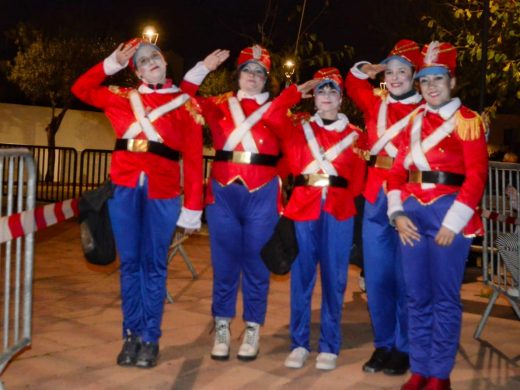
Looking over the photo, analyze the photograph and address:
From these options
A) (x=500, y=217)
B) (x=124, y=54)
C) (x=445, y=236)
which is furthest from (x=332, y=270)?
(x=124, y=54)

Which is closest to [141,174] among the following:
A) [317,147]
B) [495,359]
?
[317,147]

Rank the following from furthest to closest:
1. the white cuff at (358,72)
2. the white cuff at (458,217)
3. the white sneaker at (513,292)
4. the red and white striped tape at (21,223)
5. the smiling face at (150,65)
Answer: the white sneaker at (513,292), the white cuff at (358,72), the smiling face at (150,65), the white cuff at (458,217), the red and white striped tape at (21,223)

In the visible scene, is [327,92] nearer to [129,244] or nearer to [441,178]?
[441,178]

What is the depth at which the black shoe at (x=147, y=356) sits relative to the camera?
479cm

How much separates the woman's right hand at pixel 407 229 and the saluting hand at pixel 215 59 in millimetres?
1639

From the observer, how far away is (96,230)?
4.94 meters

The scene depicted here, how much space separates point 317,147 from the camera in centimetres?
499

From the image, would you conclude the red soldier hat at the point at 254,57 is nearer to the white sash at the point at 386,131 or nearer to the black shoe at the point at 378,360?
the white sash at the point at 386,131

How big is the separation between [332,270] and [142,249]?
1230 mm

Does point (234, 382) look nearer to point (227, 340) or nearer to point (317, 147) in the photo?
point (227, 340)

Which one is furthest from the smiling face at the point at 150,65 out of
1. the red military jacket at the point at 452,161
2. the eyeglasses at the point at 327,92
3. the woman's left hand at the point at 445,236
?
the woman's left hand at the point at 445,236

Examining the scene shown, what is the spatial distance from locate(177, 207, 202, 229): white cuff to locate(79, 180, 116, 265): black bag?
1.50ft

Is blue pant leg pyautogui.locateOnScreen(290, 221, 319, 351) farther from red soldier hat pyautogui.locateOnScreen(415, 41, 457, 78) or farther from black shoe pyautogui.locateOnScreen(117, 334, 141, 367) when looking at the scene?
red soldier hat pyautogui.locateOnScreen(415, 41, 457, 78)

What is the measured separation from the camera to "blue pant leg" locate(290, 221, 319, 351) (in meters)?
4.98
